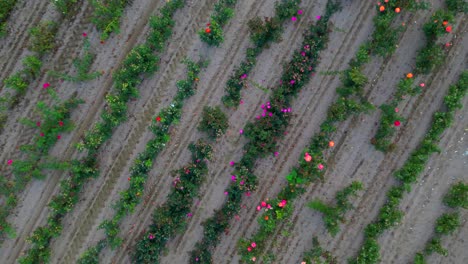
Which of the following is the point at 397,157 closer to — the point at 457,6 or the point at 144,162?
the point at 457,6

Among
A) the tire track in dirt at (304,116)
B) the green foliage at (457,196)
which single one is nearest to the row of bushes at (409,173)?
the green foliage at (457,196)

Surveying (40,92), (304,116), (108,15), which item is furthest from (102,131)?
(304,116)

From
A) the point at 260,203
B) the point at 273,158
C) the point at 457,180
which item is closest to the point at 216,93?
the point at 273,158

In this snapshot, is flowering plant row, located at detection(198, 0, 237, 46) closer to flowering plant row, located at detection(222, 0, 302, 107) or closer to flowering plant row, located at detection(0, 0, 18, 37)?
flowering plant row, located at detection(222, 0, 302, 107)

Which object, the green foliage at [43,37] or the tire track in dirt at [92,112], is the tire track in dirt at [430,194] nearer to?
the tire track in dirt at [92,112]

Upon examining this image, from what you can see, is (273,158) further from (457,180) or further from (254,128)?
(457,180)

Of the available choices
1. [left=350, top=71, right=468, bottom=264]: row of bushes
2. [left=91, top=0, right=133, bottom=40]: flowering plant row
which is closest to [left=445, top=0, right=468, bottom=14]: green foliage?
[left=350, top=71, right=468, bottom=264]: row of bushes
